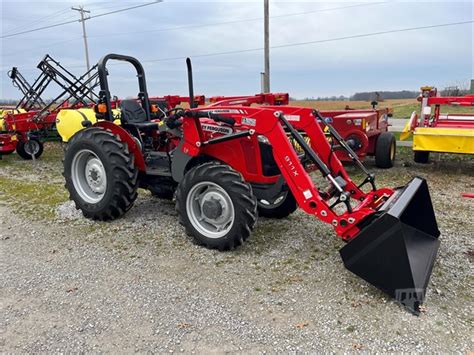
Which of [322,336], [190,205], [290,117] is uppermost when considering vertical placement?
[290,117]

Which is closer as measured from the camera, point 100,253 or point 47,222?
point 100,253

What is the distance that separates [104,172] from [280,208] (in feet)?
7.79

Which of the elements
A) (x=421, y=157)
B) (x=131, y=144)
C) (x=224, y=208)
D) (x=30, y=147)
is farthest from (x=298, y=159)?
(x=30, y=147)

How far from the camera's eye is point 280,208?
499cm

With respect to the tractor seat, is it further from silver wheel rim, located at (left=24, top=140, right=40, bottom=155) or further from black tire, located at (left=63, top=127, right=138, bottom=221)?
silver wheel rim, located at (left=24, top=140, right=40, bottom=155)

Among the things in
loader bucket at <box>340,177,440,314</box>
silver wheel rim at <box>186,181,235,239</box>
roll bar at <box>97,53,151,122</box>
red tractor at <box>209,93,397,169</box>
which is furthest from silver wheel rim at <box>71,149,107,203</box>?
loader bucket at <box>340,177,440,314</box>

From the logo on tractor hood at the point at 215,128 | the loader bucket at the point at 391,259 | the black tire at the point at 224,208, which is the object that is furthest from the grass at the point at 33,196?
the loader bucket at the point at 391,259

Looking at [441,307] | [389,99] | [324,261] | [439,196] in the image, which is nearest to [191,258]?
[324,261]

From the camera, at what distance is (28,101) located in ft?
39.4

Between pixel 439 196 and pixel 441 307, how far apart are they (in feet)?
11.9

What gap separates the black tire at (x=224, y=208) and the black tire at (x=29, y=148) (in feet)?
27.3

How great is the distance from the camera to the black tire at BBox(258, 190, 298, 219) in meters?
4.94

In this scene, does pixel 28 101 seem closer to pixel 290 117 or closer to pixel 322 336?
pixel 290 117

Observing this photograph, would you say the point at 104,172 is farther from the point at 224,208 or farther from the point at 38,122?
the point at 38,122
